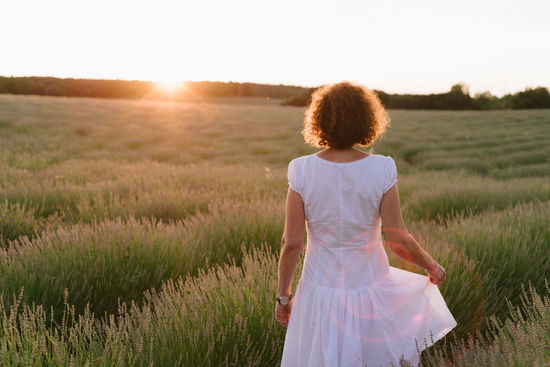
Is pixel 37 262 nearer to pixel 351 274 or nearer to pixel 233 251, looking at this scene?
pixel 233 251

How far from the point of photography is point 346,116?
195 cm

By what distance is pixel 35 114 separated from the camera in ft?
69.7

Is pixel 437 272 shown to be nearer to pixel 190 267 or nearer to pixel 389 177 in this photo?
pixel 389 177

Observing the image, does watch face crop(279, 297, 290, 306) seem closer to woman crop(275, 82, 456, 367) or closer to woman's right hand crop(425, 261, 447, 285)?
woman crop(275, 82, 456, 367)

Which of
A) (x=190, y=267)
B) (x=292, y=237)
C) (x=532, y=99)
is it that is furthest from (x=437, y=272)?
(x=532, y=99)

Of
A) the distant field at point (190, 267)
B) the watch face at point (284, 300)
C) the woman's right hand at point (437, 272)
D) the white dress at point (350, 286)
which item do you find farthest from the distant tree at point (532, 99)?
the watch face at point (284, 300)

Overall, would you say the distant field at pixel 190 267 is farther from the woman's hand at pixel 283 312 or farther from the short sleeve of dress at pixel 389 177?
the short sleeve of dress at pixel 389 177

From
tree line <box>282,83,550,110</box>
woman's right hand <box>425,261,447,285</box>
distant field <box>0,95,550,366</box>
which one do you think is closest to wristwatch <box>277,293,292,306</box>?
distant field <box>0,95,550,366</box>

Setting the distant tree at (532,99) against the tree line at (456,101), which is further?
the tree line at (456,101)

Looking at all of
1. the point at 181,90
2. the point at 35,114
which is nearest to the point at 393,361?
the point at 35,114

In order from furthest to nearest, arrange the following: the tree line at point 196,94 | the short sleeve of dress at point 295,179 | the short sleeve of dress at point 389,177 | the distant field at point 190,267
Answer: the tree line at point 196,94
the distant field at point 190,267
the short sleeve of dress at point 295,179
the short sleeve of dress at point 389,177

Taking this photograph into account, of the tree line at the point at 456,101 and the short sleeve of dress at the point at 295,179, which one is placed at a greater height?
the tree line at the point at 456,101

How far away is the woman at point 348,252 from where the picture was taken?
1.96 metres

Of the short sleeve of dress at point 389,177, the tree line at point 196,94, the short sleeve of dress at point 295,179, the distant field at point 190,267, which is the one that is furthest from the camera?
the tree line at point 196,94
